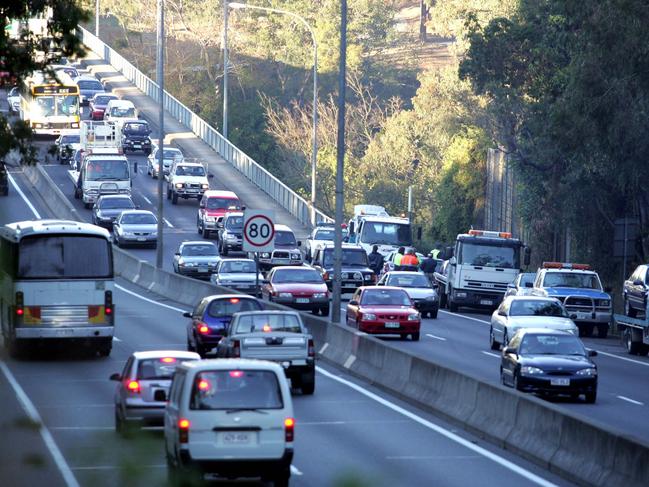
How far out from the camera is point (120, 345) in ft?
111

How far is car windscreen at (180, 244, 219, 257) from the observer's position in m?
53.4

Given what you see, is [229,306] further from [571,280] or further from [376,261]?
[376,261]

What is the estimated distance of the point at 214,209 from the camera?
65.2m

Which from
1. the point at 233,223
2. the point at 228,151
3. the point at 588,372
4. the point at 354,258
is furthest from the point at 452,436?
the point at 228,151

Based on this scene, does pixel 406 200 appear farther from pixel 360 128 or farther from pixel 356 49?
pixel 356 49

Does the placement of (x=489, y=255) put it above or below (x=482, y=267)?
above

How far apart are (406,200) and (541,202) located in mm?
36552

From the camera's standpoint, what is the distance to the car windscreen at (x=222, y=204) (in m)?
65.2

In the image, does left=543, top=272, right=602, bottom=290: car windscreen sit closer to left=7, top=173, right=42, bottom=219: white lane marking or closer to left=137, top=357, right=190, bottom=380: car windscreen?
left=137, top=357, right=190, bottom=380: car windscreen

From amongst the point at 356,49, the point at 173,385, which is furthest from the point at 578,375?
the point at 356,49

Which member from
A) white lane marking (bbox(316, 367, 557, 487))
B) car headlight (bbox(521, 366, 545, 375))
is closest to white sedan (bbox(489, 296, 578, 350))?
white lane marking (bbox(316, 367, 557, 487))

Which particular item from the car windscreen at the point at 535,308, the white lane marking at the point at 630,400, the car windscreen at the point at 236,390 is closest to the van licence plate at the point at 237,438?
the car windscreen at the point at 236,390

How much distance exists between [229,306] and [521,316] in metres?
7.71

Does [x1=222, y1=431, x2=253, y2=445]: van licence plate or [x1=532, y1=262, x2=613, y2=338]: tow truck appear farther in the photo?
[x1=532, y1=262, x2=613, y2=338]: tow truck
